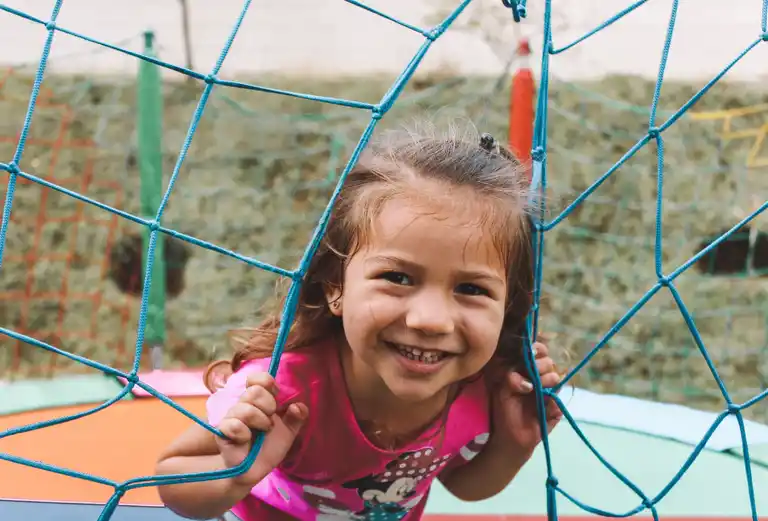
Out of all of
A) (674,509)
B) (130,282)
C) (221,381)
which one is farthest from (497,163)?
→ (130,282)

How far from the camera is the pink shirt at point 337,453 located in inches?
34.7

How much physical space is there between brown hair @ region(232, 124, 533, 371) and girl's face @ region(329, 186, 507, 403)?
0.03 m

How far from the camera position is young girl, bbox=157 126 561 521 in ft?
2.45

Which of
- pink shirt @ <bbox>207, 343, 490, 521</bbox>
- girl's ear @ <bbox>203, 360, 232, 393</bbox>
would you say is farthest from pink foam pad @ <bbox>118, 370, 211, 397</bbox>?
pink shirt @ <bbox>207, 343, 490, 521</bbox>

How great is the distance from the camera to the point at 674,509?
4.14 ft

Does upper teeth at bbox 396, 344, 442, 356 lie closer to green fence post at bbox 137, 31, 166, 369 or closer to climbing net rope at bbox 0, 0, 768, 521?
climbing net rope at bbox 0, 0, 768, 521

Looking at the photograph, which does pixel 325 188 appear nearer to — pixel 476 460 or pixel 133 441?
pixel 133 441

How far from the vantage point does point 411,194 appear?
2.56 ft

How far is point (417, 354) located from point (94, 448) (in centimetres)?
94

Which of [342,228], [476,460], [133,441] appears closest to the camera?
[342,228]

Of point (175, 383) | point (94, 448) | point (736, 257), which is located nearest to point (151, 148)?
point (175, 383)

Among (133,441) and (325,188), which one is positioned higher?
(325,188)

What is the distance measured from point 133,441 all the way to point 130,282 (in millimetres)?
1974

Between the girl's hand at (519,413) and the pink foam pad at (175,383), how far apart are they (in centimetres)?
100
